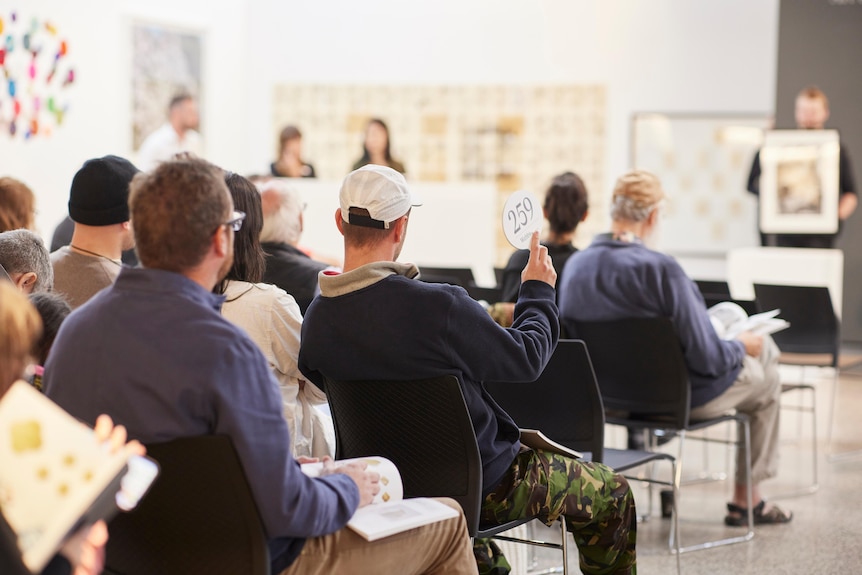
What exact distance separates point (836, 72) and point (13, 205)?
23.4ft

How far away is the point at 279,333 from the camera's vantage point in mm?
2742

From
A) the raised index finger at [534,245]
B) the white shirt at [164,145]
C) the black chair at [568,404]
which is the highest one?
the white shirt at [164,145]

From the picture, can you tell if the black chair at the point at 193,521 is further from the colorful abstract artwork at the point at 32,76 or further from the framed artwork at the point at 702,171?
the framed artwork at the point at 702,171

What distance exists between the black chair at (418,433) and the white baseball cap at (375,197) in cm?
38

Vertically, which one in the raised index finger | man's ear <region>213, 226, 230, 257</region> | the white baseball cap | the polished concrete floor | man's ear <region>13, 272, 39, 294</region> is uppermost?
the white baseball cap

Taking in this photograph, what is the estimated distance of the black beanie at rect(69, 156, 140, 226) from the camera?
3252mm

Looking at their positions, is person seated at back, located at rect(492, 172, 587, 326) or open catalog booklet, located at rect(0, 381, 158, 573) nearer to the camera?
open catalog booklet, located at rect(0, 381, 158, 573)

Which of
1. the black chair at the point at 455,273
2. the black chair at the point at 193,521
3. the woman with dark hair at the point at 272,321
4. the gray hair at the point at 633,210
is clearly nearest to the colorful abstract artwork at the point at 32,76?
the black chair at the point at 455,273

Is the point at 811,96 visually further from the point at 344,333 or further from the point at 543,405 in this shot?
the point at 344,333

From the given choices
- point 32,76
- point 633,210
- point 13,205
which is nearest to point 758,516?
point 633,210

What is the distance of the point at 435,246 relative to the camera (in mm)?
9086

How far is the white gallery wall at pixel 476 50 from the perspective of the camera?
997 centimetres

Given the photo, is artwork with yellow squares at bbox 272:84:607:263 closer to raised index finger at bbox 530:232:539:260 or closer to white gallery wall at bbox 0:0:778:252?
white gallery wall at bbox 0:0:778:252

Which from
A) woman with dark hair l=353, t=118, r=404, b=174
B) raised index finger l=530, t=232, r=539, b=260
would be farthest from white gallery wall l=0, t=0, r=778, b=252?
raised index finger l=530, t=232, r=539, b=260
